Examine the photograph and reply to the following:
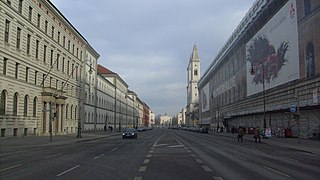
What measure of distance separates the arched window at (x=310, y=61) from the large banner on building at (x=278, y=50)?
294 centimetres

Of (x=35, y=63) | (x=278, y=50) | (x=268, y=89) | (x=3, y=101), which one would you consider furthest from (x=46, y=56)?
(x=268, y=89)

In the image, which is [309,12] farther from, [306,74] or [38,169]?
[38,169]

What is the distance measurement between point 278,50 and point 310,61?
39.5ft

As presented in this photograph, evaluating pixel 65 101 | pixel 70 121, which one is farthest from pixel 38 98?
pixel 70 121

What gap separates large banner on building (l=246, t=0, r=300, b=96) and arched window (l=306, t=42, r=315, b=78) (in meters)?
2.94

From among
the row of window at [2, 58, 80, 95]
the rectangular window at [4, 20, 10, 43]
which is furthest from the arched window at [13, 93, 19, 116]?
the rectangular window at [4, 20, 10, 43]

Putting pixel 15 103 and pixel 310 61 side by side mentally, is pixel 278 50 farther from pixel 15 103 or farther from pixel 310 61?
pixel 15 103

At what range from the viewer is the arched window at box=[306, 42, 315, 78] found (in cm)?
4256

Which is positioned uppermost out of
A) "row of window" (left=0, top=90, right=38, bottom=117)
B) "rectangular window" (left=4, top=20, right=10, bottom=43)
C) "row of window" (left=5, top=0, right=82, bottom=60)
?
"row of window" (left=5, top=0, right=82, bottom=60)

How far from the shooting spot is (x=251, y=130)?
228ft

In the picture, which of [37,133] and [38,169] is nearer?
[38,169]

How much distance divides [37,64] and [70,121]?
68.4ft

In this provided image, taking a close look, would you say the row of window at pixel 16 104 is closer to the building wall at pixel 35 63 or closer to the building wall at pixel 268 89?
the building wall at pixel 35 63

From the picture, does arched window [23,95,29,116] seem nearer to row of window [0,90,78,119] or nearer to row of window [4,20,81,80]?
row of window [0,90,78,119]
